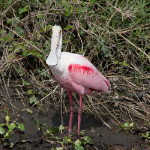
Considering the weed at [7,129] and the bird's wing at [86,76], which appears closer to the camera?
the weed at [7,129]

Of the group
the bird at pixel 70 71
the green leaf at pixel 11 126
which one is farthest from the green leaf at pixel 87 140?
the green leaf at pixel 11 126

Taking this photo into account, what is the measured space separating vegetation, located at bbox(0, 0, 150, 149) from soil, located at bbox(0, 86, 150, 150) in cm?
15

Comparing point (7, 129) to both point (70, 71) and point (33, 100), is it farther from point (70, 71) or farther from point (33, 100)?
point (70, 71)

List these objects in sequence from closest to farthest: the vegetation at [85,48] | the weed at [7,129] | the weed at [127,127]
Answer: the weed at [7,129]
the weed at [127,127]
the vegetation at [85,48]

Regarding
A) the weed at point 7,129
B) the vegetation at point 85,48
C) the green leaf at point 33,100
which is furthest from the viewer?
the vegetation at point 85,48

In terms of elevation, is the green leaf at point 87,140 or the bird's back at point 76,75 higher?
the bird's back at point 76,75

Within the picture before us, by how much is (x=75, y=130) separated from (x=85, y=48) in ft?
6.06

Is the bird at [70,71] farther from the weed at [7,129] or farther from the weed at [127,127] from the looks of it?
the weed at [7,129]

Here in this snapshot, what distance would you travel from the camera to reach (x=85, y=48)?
17.5 ft

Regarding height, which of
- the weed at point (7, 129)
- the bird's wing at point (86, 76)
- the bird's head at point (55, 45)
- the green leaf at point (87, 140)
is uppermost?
the bird's head at point (55, 45)

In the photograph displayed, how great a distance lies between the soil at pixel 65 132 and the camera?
3725 millimetres

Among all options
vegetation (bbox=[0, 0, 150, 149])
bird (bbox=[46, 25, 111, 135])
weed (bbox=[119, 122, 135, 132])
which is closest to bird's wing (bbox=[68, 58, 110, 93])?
bird (bbox=[46, 25, 111, 135])

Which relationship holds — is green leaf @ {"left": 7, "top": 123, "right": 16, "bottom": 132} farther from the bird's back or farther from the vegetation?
the bird's back

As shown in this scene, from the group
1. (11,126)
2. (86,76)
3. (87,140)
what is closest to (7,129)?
(11,126)
